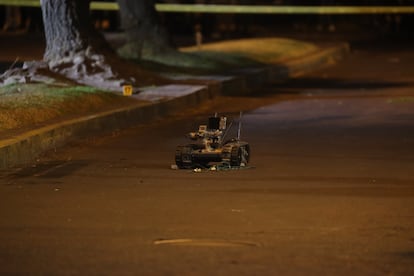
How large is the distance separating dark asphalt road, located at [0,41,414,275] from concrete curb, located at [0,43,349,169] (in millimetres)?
274

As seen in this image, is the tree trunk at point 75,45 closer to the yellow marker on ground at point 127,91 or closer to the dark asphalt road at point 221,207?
the yellow marker on ground at point 127,91

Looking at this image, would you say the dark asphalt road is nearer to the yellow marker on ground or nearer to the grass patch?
the grass patch

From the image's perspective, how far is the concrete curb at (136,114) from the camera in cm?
1382

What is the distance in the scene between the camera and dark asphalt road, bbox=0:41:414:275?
8.03 meters

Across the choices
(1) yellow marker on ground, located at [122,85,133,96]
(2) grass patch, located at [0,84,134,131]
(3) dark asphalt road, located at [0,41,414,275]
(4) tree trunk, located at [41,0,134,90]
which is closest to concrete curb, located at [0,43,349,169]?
(1) yellow marker on ground, located at [122,85,133,96]

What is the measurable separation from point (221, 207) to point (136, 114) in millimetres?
8520

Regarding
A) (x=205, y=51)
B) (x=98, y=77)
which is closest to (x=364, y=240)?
(x=98, y=77)

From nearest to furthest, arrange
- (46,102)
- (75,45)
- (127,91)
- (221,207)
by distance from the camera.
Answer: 1. (221,207)
2. (46,102)
3. (127,91)
4. (75,45)

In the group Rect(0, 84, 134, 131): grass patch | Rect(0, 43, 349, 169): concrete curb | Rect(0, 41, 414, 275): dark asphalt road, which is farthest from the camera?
Rect(0, 84, 134, 131): grass patch

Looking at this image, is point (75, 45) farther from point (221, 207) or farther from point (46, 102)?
point (221, 207)

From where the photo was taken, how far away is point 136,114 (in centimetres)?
1867

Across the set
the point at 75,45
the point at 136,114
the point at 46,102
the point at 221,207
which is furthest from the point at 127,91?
the point at 221,207

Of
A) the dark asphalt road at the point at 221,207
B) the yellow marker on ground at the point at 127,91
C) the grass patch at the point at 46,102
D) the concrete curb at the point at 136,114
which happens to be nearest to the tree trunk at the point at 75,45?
the concrete curb at the point at 136,114

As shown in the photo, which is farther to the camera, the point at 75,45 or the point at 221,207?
the point at 75,45
